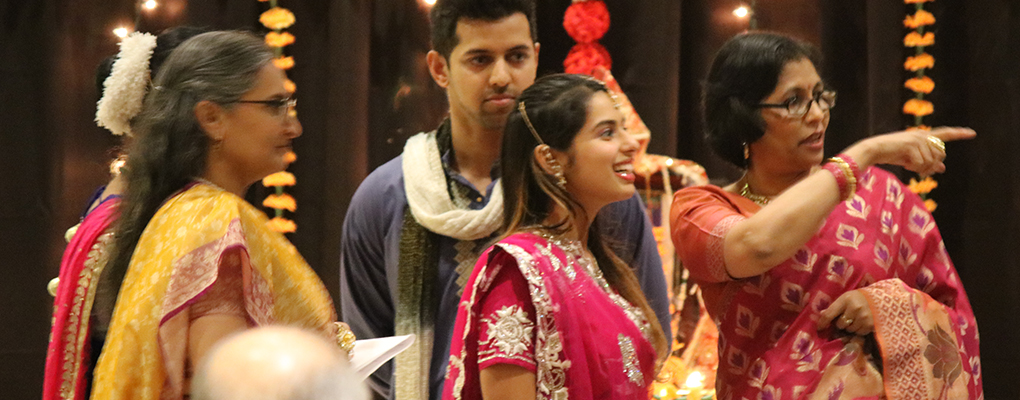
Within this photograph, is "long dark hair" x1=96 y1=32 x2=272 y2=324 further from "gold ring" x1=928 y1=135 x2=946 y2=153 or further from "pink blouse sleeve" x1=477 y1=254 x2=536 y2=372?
"gold ring" x1=928 y1=135 x2=946 y2=153

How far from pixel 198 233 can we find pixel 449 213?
68 centimetres

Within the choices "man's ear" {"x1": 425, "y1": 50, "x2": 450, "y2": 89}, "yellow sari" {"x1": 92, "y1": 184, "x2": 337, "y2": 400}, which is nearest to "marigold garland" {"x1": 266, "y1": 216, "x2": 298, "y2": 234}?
"man's ear" {"x1": 425, "y1": 50, "x2": 450, "y2": 89}

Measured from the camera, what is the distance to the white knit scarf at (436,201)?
6.15 feet

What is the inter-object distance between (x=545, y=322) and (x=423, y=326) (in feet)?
1.84

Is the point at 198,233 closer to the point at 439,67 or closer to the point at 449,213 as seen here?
the point at 449,213

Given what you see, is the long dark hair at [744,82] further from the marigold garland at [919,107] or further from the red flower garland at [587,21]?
the marigold garland at [919,107]

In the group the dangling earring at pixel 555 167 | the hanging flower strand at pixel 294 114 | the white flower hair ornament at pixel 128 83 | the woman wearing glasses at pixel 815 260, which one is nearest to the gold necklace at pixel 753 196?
the woman wearing glasses at pixel 815 260

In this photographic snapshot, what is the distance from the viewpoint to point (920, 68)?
3.00 m

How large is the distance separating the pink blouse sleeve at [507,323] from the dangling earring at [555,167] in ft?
0.59

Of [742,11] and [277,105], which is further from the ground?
[742,11]

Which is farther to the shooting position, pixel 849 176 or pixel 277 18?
pixel 277 18

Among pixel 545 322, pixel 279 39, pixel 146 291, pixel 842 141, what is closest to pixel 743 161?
pixel 545 322

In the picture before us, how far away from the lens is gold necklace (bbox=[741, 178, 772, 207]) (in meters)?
1.74

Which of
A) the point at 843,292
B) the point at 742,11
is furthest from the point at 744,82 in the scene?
the point at 742,11
